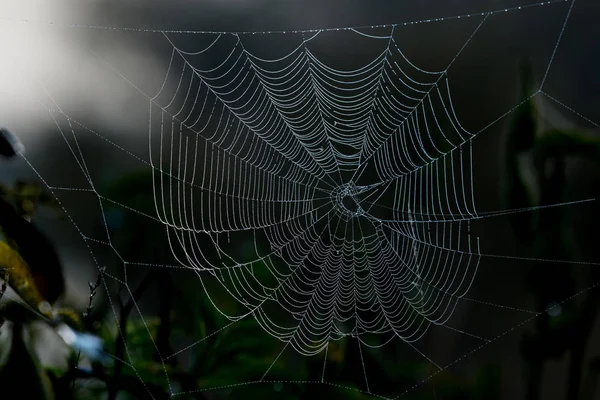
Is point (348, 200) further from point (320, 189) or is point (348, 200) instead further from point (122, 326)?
point (122, 326)

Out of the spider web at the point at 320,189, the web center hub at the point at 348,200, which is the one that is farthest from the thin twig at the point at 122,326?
the web center hub at the point at 348,200

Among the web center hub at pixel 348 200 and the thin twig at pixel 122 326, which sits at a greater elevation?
the web center hub at pixel 348 200

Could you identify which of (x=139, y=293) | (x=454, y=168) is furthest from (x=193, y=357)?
(x=454, y=168)

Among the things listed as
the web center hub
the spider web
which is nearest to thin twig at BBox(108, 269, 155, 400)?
the spider web

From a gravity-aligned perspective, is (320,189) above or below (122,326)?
above

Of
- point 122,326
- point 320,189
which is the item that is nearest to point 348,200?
point 320,189

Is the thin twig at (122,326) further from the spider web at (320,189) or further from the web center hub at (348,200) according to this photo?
the web center hub at (348,200)

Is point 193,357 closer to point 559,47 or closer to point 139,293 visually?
point 139,293

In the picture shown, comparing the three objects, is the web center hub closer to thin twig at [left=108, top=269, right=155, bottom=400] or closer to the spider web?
the spider web
